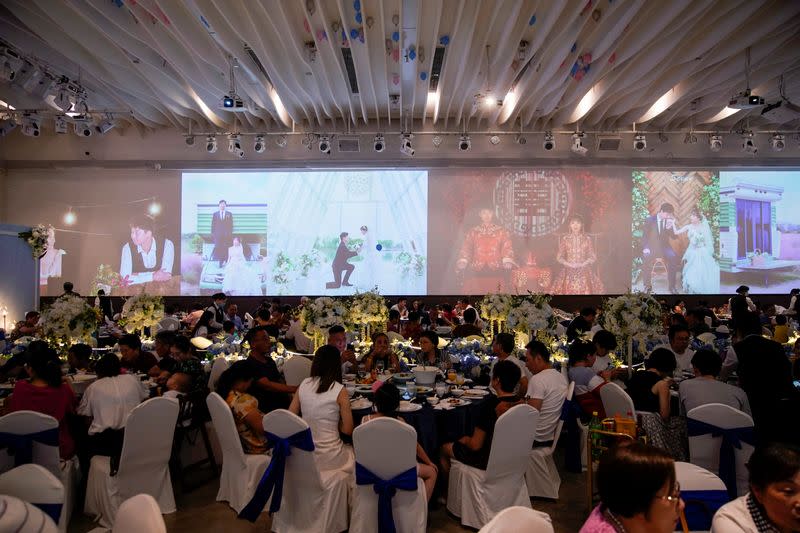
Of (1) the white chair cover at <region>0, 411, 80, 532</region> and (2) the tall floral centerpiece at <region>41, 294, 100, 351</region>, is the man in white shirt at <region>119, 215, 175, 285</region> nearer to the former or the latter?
(2) the tall floral centerpiece at <region>41, 294, 100, 351</region>

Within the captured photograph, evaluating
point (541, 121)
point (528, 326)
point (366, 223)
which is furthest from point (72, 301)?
point (541, 121)

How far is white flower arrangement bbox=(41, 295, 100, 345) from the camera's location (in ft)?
21.7

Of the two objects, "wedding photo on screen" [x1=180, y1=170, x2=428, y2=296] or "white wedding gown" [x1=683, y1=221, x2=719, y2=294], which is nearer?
"wedding photo on screen" [x1=180, y1=170, x2=428, y2=296]

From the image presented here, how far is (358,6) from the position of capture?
28.4ft

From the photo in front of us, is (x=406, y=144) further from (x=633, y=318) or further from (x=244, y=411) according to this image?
(x=244, y=411)

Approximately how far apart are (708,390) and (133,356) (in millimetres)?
5258

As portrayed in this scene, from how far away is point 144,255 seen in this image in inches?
642

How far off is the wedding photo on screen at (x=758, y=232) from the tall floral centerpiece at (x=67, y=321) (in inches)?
590

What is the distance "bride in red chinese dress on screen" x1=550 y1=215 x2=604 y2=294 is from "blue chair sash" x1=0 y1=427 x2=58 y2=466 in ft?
44.9

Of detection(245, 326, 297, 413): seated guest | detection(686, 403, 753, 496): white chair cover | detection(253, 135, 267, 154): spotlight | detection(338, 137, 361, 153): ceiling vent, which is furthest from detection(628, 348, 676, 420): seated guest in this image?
detection(253, 135, 267, 154): spotlight

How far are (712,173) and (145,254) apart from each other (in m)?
14.8

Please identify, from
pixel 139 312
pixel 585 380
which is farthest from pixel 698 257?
pixel 139 312

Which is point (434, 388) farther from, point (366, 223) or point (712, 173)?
point (712, 173)

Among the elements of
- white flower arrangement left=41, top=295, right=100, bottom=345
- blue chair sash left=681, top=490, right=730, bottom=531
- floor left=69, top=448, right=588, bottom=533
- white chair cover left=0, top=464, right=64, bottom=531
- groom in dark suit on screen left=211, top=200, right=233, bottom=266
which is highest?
groom in dark suit on screen left=211, top=200, right=233, bottom=266
